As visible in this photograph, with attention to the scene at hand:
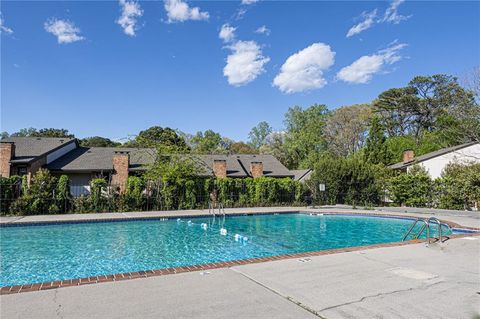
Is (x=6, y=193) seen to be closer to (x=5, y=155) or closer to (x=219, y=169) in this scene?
(x=5, y=155)

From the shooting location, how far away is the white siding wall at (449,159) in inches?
907

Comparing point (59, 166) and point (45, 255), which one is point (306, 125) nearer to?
point (59, 166)

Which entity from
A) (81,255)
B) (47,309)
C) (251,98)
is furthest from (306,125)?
(47,309)

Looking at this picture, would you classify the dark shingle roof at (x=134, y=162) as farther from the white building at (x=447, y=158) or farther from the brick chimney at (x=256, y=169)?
the white building at (x=447, y=158)

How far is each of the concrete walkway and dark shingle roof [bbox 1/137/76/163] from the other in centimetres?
1929

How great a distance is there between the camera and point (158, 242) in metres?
10.9

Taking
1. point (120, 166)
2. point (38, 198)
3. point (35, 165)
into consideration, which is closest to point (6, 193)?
point (38, 198)

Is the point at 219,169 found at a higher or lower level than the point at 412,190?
higher

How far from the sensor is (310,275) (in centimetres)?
490

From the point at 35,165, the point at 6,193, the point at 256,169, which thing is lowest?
the point at 6,193

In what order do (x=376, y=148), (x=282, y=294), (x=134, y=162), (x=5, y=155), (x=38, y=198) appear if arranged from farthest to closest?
(x=376, y=148) < (x=134, y=162) < (x=5, y=155) < (x=38, y=198) < (x=282, y=294)

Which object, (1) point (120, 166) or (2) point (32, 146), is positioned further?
(2) point (32, 146)

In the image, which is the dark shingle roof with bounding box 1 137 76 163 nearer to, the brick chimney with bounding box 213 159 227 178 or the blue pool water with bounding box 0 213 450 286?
the blue pool water with bounding box 0 213 450 286

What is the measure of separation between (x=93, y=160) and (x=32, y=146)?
4301 millimetres
